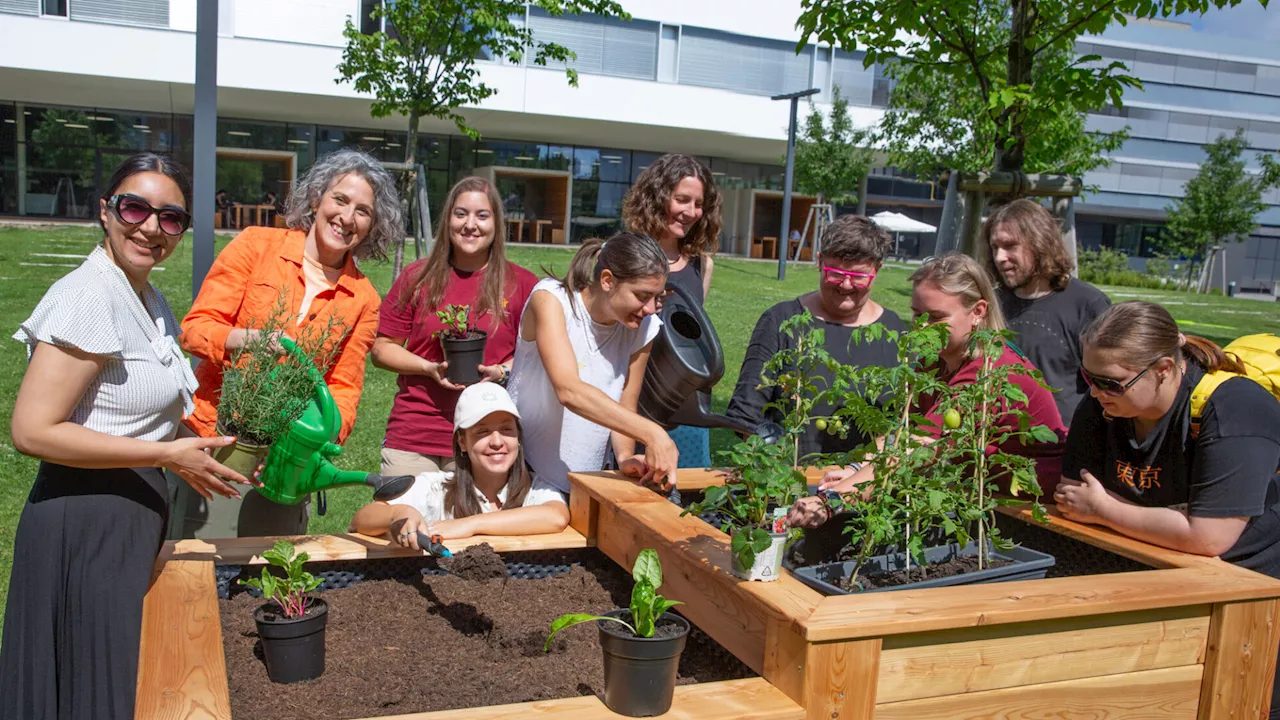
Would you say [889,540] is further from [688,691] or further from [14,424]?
[14,424]

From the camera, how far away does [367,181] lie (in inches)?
119

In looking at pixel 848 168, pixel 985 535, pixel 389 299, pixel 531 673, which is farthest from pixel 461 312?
pixel 848 168

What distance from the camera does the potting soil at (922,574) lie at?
2246mm

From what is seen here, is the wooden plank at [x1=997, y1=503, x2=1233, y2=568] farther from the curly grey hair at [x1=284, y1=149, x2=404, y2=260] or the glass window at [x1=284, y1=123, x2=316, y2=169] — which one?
the glass window at [x1=284, y1=123, x2=316, y2=169]

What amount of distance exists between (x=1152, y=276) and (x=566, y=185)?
65.8ft

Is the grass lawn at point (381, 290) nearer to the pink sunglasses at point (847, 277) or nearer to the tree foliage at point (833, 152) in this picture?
the pink sunglasses at point (847, 277)

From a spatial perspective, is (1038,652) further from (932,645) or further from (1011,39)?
(1011,39)

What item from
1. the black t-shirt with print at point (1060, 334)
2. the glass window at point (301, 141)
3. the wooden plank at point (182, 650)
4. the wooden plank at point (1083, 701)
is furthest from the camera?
Answer: the glass window at point (301, 141)

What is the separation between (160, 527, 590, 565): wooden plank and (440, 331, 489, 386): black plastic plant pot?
591 mm

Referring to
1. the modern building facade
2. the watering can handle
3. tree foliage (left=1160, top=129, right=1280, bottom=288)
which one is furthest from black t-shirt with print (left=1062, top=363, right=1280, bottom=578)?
tree foliage (left=1160, top=129, right=1280, bottom=288)

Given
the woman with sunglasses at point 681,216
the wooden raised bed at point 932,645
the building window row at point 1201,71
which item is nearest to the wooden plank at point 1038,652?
the wooden raised bed at point 932,645

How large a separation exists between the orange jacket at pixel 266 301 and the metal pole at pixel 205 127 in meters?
0.54

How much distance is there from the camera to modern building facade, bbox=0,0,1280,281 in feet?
72.9

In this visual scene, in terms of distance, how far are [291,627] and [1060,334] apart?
2631 millimetres
